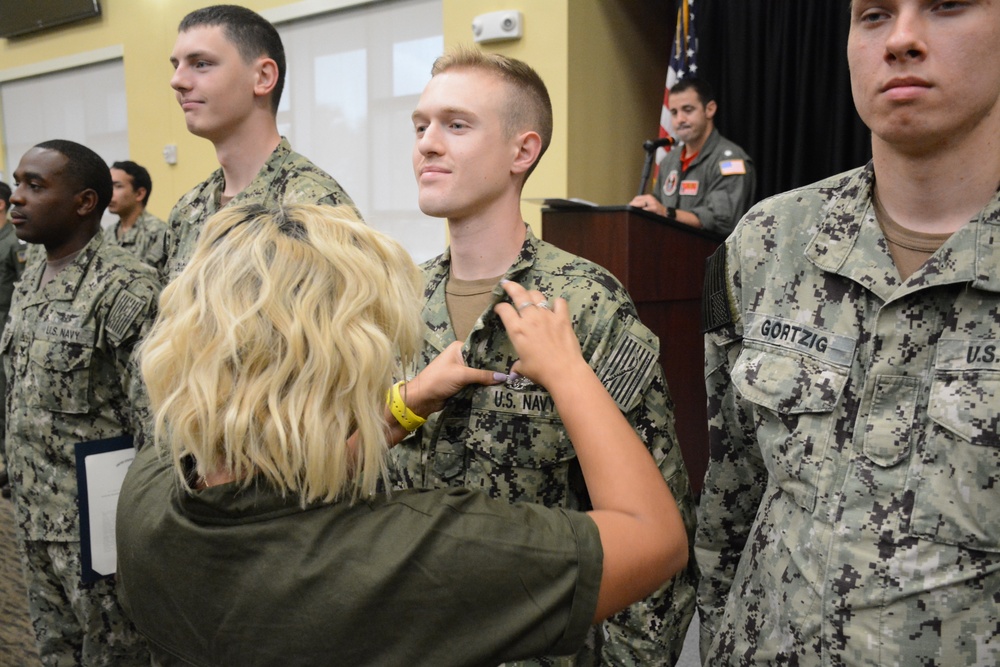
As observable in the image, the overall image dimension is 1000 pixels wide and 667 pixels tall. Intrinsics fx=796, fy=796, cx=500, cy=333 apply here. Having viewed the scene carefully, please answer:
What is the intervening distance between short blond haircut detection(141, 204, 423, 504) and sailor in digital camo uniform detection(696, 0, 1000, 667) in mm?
523

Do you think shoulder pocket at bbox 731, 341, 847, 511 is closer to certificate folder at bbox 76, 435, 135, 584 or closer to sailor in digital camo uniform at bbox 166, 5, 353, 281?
sailor in digital camo uniform at bbox 166, 5, 353, 281

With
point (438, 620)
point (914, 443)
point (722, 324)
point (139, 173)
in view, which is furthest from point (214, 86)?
point (139, 173)

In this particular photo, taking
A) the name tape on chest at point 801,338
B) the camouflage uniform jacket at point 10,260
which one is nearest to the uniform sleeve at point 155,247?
the camouflage uniform jacket at point 10,260

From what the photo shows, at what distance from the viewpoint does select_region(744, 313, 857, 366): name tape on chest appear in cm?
100

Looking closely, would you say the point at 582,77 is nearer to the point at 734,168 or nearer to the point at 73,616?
the point at 734,168

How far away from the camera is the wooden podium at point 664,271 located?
9.45 ft

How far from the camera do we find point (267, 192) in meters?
1.86

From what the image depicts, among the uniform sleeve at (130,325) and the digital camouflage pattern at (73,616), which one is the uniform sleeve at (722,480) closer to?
the uniform sleeve at (130,325)

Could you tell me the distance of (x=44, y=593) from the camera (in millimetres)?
2154

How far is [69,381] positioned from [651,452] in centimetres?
161

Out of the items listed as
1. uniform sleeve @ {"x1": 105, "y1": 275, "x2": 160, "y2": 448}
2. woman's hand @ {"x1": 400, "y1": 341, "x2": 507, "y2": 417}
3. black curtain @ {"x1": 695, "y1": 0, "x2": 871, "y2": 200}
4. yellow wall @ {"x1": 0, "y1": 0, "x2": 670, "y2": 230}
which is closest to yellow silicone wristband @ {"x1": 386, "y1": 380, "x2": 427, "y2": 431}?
woman's hand @ {"x1": 400, "y1": 341, "x2": 507, "y2": 417}

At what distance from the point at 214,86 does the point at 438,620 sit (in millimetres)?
1488

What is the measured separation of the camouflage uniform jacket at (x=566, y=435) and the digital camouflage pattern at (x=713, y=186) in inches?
102

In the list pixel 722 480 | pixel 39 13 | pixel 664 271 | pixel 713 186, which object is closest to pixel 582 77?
pixel 713 186
